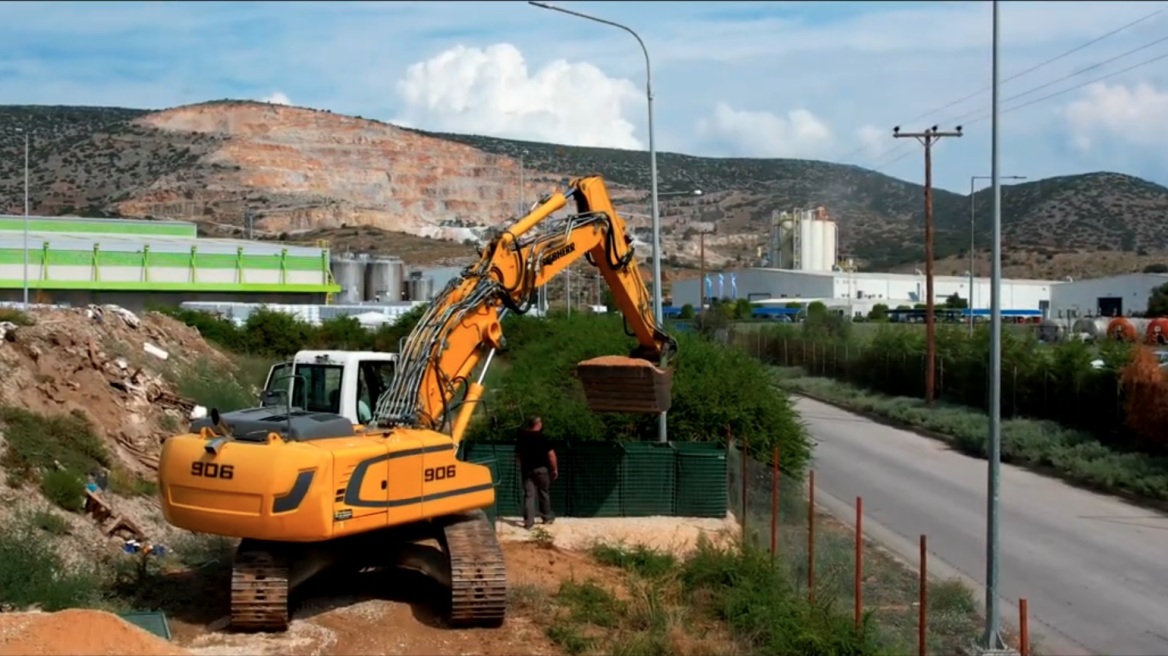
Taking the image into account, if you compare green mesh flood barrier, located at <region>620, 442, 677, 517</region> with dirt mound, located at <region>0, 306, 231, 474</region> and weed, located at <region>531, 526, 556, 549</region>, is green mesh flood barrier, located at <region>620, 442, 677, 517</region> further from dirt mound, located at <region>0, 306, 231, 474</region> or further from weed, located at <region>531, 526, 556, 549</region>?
dirt mound, located at <region>0, 306, 231, 474</region>

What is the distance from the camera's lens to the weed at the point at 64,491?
17438 mm

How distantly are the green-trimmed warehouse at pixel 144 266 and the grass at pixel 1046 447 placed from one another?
3217 cm

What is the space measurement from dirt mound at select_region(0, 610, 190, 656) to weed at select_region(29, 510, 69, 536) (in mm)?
5908

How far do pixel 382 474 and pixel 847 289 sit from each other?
8480 cm

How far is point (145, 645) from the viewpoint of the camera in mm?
10156

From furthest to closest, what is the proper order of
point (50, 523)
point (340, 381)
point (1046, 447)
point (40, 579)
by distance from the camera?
1. point (1046, 447)
2. point (50, 523)
3. point (340, 381)
4. point (40, 579)

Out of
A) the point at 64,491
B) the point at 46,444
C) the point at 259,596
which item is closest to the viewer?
the point at 259,596

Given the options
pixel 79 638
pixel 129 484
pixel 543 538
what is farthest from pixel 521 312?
pixel 129 484

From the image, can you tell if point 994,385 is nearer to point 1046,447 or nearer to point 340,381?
point 340,381

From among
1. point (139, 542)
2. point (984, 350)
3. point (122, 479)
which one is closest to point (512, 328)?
point (984, 350)

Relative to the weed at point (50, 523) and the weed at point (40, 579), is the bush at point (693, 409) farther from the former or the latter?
the weed at point (40, 579)

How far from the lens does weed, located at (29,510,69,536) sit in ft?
52.4

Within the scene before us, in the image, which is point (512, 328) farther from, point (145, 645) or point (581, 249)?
point (145, 645)

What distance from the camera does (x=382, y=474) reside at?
12.4 m
